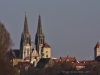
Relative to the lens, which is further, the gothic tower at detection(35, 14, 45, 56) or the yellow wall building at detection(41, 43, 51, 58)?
the gothic tower at detection(35, 14, 45, 56)

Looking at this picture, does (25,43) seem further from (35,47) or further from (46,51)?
(46,51)

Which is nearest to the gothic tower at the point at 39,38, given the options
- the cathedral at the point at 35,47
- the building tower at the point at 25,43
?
the cathedral at the point at 35,47

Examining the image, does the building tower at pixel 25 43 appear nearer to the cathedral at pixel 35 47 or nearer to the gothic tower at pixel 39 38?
the cathedral at pixel 35 47

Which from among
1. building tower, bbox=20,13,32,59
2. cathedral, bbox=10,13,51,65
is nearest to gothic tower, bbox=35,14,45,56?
cathedral, bbox=10,13,51,65

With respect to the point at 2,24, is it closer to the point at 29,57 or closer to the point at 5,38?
the point at 5,38

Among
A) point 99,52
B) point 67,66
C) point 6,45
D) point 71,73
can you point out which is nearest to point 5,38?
point 6,45

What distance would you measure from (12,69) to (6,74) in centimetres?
177

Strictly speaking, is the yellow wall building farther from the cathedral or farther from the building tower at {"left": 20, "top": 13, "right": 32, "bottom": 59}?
the building tower at {"left": 20, "top": 13, "right": 32, "bottom": 59}

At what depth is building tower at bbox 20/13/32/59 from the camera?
578 feet

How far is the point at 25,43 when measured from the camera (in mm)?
177750

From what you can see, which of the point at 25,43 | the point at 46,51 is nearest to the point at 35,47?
the point at 46,51

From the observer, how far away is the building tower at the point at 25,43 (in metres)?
176

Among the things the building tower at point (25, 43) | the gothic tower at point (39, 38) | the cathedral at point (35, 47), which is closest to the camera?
the building tower at point (25, 43)

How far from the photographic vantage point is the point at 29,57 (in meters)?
181
